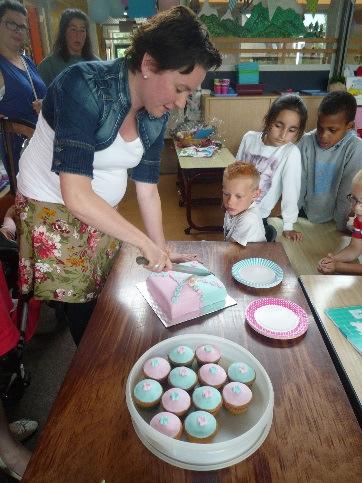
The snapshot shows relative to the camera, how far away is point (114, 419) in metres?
0.68

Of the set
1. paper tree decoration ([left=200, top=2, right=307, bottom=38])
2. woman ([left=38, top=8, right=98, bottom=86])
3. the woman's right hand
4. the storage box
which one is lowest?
the woman's right hand

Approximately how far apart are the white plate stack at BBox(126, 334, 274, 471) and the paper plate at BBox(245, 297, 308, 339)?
0.14 meters

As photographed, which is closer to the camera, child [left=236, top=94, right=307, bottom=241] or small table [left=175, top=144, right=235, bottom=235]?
child [left=236, top=94, right=307, bottom=241]

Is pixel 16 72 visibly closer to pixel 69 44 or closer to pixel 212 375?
pixel 69 44

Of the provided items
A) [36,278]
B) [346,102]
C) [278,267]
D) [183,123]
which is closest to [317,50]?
[183,123]

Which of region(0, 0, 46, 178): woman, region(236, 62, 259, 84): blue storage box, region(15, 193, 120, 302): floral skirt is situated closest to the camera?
region(15, 193, 120, 302): floral skirt

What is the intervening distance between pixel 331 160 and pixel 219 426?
174 cm

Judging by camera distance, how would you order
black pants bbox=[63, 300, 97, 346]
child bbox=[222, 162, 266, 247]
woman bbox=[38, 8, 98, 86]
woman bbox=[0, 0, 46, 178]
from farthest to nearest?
woman bbox=[38, 8, 98, 86] → woman bbox=[0, 0, 46, 178] → child bbox=[222, 162, 266, 247] → black pants bbox=[63, 300, 97, 346]

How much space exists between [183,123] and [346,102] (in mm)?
2388

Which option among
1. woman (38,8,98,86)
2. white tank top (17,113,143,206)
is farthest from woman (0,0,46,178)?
white tank top (17,113,143,206)

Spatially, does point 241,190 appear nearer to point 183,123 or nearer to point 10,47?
point 10,47

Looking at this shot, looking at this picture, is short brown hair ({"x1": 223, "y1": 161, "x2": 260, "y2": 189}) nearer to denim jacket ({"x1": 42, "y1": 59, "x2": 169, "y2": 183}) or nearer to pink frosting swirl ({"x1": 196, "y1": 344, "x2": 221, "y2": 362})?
denim jacket ({"x1": 42, "y1": 59, "x2": 169, "y2": 183})

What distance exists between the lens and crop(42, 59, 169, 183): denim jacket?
896 mm

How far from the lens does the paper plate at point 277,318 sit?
88 centimetres
